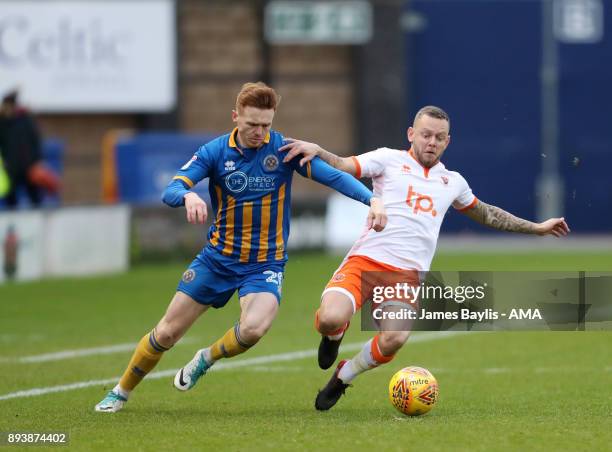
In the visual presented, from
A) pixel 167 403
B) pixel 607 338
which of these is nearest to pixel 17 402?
pixel 167 403

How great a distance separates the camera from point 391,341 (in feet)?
28.4

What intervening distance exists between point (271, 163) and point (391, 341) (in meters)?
1.36

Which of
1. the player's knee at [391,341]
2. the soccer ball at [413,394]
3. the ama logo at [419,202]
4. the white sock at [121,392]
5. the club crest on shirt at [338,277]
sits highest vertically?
the ama logo at [419,202]

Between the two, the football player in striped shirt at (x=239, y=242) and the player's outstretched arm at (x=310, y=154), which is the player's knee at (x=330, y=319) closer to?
the football player in striped shirt at (x=239, y=242)

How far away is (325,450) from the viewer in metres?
7.11

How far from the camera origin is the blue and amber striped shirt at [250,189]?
8.71 meters

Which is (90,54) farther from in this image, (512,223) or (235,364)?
(512,223)

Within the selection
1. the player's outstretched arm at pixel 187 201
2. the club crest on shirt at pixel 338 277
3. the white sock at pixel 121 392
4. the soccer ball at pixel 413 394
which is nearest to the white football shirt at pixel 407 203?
the club crest on shirt at pixel 338 277

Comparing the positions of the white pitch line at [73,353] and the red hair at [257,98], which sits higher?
the red hair at [257,98]

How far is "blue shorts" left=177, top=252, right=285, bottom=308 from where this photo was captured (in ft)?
28.8

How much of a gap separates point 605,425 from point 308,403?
2175mm

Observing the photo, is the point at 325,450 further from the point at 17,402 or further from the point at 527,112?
→ the point at 527,112

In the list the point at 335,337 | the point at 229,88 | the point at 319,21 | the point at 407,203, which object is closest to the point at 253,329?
the point at 335,337

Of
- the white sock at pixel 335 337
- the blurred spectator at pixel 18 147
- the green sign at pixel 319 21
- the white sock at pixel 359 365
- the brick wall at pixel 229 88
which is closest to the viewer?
the white sock at pixel 359 365
